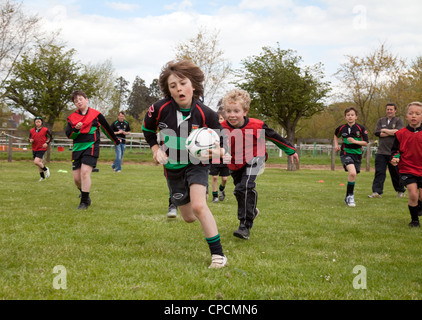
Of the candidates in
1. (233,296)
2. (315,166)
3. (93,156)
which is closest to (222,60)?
(315,166)

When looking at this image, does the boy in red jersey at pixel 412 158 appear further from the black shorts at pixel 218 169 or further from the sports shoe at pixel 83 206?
the sports shoe at pixel 83 206

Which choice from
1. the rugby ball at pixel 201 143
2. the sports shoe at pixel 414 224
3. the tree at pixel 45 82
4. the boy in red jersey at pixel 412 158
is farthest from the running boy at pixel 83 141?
the tree at pixel 45 82

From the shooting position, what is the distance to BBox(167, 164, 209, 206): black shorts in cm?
422

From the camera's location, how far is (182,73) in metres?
4.35

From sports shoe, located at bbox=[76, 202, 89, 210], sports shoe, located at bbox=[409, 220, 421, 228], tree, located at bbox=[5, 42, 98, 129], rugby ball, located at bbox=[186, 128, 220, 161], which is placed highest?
tree, located at bbox=[5, 42, 98, 129]

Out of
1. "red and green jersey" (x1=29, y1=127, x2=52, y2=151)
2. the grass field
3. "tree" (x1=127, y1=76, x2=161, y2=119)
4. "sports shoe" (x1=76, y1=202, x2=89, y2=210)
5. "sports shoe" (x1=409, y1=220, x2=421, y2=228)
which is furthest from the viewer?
"tree" (x1=127, y1=76, x2=161, y2=119)

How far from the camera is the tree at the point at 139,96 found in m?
80.1

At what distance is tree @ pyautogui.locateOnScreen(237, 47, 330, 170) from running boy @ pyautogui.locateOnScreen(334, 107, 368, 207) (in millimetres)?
14710

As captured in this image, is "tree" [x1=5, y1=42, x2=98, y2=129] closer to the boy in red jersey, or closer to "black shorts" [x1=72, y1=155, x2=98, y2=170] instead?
"black shorts" [x1=72, y1=155, x2=98, y2=170]

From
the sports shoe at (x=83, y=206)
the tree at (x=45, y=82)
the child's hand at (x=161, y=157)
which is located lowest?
the sports shoe at (x=83, y=206)

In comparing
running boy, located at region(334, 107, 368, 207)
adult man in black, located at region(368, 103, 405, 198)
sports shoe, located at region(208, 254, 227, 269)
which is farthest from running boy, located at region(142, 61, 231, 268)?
adult man in black, located at region(368, 103, 405, 198)

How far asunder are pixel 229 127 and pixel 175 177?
161 centimetres

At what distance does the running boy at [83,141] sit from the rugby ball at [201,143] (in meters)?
4.19

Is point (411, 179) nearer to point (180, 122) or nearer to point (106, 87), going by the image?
point (180, 122)
